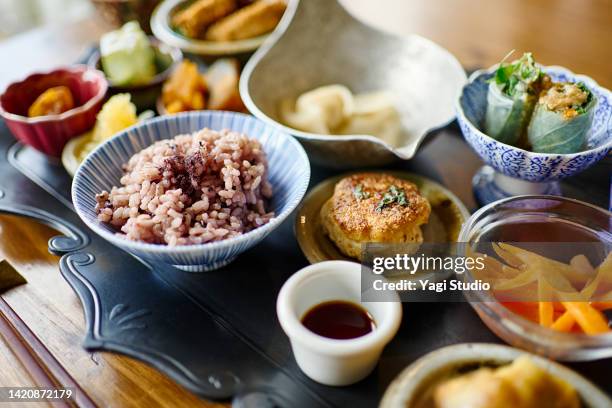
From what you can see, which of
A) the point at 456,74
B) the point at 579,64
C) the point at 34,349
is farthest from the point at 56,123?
the point at 579,64

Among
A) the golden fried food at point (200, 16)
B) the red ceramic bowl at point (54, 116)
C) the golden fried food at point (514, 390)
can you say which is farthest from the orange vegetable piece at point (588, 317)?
the golden fried food at point (200, 16)

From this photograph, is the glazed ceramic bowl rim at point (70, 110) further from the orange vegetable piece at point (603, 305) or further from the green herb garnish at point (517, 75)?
the orange vegetable piece at point (603, 305)

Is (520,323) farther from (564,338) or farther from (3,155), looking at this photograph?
(3,155)

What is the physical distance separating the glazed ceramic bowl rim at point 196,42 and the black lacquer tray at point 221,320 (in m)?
1.08

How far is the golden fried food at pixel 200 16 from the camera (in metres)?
2.67

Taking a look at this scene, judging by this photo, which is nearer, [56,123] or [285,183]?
[285,183]

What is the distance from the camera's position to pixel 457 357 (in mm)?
1218

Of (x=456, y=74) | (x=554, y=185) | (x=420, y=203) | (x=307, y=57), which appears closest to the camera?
(x=420, y=203)

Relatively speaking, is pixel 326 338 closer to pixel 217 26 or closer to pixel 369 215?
pixel 369 215

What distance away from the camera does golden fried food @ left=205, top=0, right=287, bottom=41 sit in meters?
2.64

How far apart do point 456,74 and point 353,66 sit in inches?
20.9

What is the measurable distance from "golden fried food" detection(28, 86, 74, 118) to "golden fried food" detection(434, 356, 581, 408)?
1.82 m

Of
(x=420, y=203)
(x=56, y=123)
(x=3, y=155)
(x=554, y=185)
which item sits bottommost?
(x=554, y=185)

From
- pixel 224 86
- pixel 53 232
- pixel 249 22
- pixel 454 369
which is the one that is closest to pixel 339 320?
pixel 454 369
